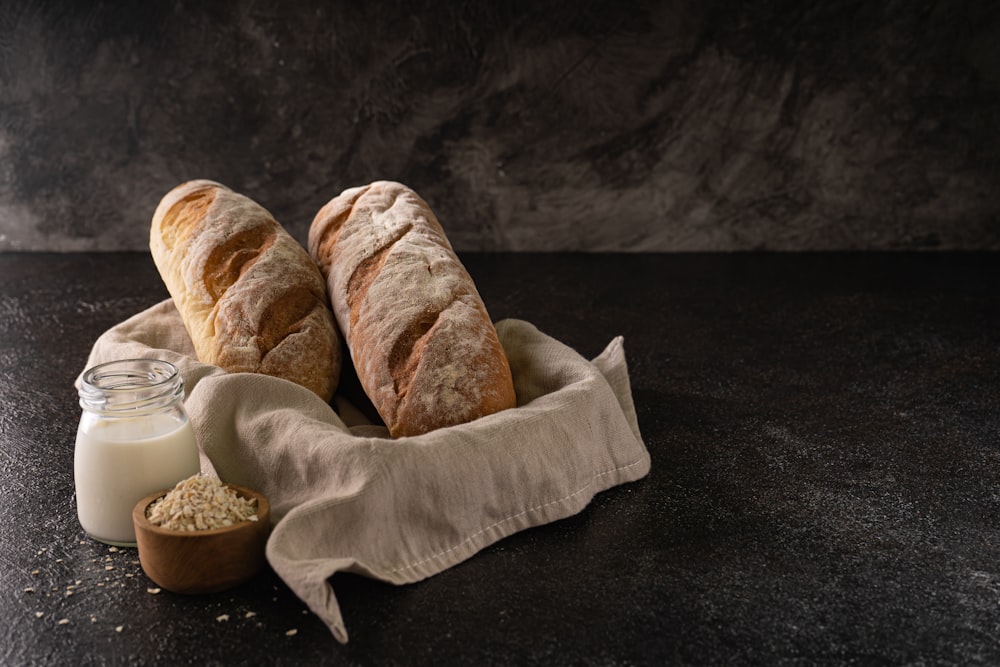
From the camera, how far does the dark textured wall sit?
2557 mm

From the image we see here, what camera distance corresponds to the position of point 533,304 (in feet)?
7.05

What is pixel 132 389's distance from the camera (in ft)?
3.29

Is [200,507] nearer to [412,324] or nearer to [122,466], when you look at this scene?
[122,466]

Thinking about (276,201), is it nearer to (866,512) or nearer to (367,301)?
(367,301)

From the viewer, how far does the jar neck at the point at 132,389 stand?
3.29 ft

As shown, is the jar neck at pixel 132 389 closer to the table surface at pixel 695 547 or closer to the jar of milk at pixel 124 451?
the jar of milk at pixel 124 451

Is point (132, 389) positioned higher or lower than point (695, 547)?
higher

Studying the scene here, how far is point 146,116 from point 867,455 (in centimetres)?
218

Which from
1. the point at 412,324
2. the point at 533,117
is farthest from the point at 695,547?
the point at 533,117

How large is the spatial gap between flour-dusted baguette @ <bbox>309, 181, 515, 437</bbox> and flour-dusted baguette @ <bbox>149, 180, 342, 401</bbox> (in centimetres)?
5

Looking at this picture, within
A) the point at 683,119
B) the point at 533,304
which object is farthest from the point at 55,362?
the point at 683,119

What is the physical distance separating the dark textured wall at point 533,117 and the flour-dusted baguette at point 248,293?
3.99 ft

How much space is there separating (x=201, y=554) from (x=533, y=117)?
6.40 ft

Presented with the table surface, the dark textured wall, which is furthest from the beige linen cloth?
the dark textured wall
